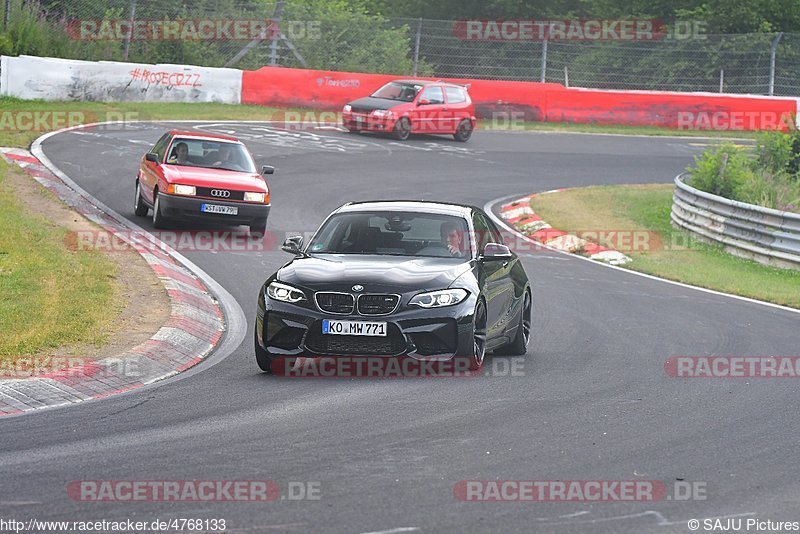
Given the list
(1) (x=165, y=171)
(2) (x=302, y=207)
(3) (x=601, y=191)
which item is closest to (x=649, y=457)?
(1) (x=165, y=171)

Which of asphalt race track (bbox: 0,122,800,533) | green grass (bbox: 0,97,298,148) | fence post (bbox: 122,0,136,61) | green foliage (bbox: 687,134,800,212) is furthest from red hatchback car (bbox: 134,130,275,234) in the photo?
fence post (bbox: 122,0,136,61)

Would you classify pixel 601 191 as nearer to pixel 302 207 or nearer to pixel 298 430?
pixel 302 207

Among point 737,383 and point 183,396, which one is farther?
point 737,383

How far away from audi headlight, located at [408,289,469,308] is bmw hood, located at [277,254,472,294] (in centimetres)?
6

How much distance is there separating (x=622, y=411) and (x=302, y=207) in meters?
14.2

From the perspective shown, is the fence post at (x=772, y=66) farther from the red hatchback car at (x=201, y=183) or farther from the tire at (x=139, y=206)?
the tire at (x=139, y=206)

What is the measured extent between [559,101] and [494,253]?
28283mm

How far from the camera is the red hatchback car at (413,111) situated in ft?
109

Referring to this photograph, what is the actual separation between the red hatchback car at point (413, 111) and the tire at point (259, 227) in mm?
13385

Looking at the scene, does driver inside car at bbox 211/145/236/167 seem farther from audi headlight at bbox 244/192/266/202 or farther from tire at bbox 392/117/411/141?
tire at bbox 392/117/411/141

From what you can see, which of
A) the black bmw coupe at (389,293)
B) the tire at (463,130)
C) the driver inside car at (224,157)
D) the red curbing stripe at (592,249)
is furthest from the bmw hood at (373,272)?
the tire at (463,130)

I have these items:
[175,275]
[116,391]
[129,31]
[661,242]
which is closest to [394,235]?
[116,391]

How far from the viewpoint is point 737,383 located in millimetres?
10938

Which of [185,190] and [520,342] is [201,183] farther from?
[520,342]
